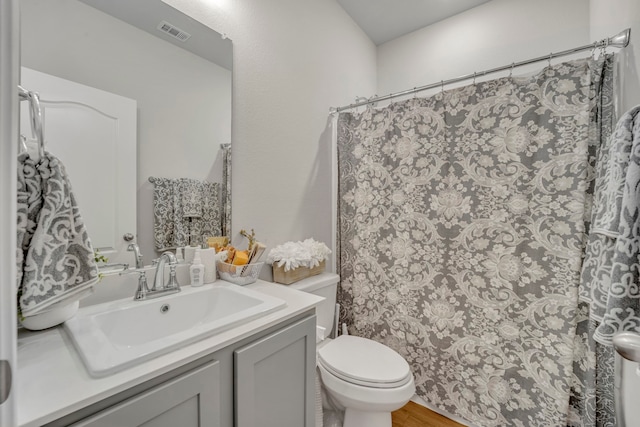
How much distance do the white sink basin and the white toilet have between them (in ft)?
1.46

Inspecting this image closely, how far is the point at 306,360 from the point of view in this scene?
41.0 inches

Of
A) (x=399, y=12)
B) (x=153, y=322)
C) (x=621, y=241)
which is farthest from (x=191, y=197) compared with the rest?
(x=399, y=12)

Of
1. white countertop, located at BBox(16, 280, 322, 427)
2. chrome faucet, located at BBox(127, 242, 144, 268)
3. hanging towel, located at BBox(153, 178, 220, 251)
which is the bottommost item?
white countertop, located at BBox(16, 280, 322, 427)

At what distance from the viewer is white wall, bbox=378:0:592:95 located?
1751mm

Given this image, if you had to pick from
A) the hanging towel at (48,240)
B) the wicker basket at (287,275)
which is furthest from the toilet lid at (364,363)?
the hanging towel at (48,240)

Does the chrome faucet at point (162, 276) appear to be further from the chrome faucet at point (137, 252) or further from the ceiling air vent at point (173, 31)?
the ceiling air vent at point (173, 31)

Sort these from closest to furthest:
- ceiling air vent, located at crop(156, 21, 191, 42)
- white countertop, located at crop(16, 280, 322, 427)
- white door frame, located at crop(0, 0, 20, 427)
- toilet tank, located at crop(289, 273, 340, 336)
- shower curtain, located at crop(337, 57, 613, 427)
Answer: white door frame, located at crop(0, 0, 20, 427), white countertop, located at crop(16, 280, 322, 427), ceiling air vent, located at crop(156, 21, 191, 42), shower curtain, located at crop(337, 57, 613, 427), toilet tank, located at crop(289, 273, 340, 336)

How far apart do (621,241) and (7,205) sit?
3.95ft

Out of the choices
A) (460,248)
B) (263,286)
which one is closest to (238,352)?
(263,286)

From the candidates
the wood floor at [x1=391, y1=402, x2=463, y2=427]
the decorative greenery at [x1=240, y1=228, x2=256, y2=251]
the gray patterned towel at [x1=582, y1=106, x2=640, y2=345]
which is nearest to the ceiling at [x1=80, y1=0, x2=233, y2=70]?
the decorative greenery at [x1=240, y1=228, x2=256, y2=251]

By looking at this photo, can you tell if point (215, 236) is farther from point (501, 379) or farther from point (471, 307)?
point (501, 379)

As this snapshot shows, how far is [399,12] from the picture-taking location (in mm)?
2119

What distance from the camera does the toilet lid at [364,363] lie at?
4.07 feet

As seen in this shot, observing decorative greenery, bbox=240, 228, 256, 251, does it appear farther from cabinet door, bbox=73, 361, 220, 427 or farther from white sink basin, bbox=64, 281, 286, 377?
cabinet door, bbox=73, 361, 220, 427
